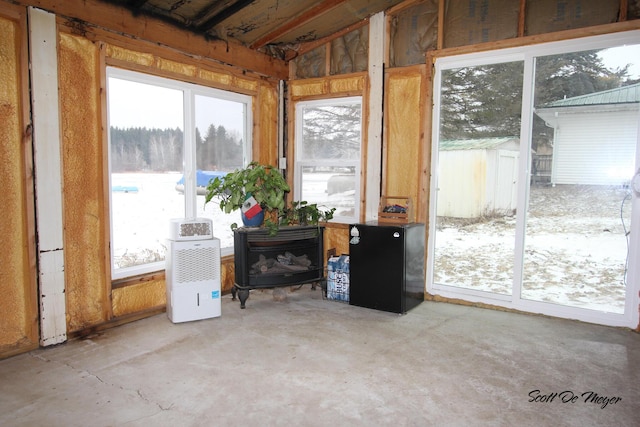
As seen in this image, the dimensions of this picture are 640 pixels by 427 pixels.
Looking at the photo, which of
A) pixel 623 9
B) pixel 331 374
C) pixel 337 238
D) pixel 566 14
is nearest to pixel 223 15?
pixel 337 238

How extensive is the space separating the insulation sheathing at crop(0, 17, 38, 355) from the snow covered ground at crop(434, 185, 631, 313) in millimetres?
3616

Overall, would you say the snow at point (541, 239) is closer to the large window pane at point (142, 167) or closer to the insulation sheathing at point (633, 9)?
the large window pane at point (142, 167)

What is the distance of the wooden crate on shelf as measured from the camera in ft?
13.3

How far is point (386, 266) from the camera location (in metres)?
3.83

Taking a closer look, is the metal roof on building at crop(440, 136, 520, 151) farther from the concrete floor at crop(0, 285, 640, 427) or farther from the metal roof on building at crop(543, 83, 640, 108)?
the concrete floor at crop(0, 285, 640, 427)

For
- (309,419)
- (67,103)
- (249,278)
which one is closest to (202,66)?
(67,103)

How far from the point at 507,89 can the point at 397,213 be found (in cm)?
148

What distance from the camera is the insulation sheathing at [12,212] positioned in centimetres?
278

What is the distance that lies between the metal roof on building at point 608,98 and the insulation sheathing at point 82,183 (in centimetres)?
375

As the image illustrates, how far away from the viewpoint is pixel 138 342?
10.2 feet

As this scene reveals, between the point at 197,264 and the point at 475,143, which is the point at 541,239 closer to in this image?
the point at 475,143

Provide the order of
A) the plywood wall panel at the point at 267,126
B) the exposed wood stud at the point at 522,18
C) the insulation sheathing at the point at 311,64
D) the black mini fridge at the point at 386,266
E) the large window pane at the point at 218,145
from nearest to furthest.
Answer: the exposed wood stud at the point at 522,18
the black mini fridge at the point at 386,266
the large window pane at the point at 218,145
the plywood wall panel at the point at 267,126
the insulation sheathing at the point at 311,64

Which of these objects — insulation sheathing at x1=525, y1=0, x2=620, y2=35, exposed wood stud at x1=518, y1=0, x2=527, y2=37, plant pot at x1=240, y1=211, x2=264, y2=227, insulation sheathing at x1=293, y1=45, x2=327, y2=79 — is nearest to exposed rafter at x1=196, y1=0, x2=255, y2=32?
insulation sheathing at x1=293, y1=45, x2=327, y2=79

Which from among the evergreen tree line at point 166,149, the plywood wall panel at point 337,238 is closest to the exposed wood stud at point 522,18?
the plywood wall panel at point 337,238
